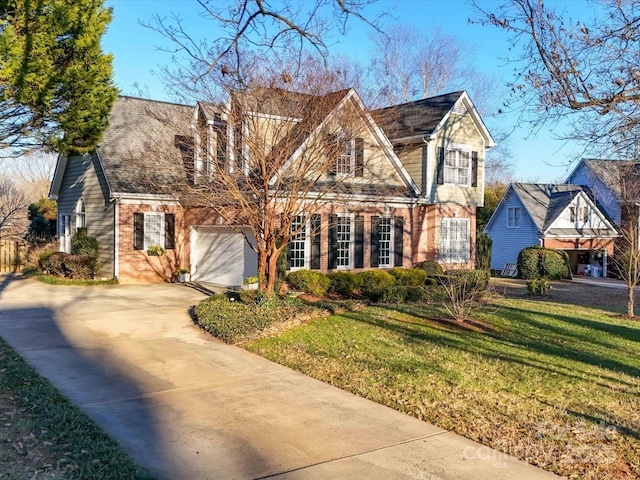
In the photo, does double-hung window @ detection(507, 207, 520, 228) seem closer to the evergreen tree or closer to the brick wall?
the brick wall

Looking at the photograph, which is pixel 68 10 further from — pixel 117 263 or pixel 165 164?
pixel 117 263

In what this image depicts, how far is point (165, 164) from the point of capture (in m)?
15.9

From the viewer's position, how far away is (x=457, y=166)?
22672 millimetres

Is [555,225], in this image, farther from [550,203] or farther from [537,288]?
[537,288]

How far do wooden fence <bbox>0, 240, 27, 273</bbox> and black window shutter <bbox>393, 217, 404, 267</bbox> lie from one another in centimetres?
1527

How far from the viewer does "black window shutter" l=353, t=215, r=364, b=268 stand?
19812 mm

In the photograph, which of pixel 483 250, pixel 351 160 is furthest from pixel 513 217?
pixel 351 160

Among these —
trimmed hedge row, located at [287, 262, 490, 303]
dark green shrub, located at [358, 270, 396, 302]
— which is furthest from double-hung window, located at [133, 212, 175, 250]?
dark green shrub, located at [358, 270, 396, 302]

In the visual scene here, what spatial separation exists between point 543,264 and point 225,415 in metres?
26.7

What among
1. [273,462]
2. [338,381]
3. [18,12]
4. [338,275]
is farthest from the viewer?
[338,275]

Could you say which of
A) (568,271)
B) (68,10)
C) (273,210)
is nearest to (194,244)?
(273,210)

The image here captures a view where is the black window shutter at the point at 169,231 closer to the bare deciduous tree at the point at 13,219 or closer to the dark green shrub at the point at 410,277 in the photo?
the dark green shrub at the point at 410,277

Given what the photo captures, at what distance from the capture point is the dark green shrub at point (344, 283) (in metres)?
16.8

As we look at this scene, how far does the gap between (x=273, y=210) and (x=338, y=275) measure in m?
4.56
